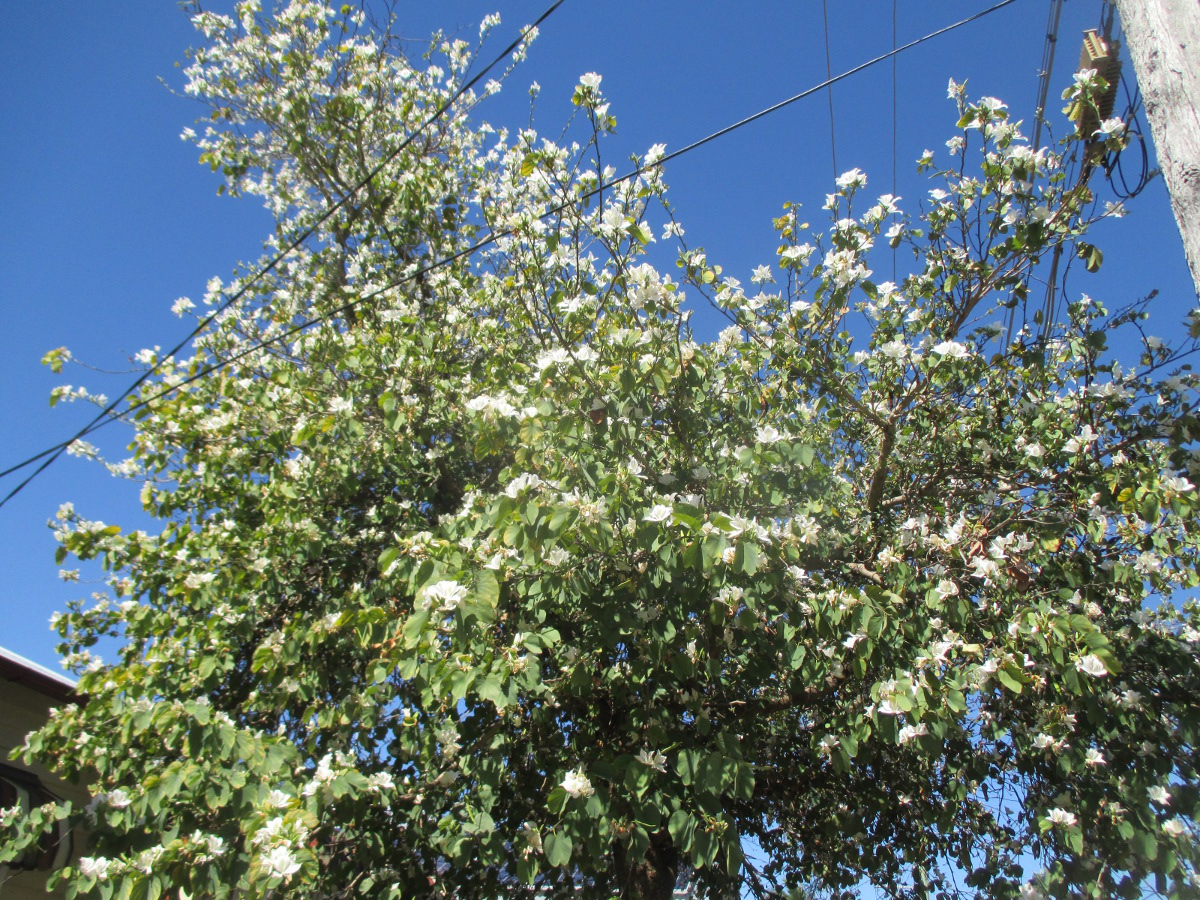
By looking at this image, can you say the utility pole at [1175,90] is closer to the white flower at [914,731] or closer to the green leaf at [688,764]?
the white flower at [914,731]

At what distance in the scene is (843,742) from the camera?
364cm

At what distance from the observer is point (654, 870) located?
501 cm

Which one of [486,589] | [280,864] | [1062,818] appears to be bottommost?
[280,864]

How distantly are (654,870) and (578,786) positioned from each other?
230cm

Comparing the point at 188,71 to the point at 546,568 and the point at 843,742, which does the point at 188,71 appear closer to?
the point at 546,568

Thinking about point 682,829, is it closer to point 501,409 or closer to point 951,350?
point 501,409

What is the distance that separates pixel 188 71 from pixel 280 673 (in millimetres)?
7184

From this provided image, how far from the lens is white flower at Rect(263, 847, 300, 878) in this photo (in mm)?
2850

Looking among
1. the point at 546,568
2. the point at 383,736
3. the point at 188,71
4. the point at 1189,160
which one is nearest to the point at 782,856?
the point at 383,736

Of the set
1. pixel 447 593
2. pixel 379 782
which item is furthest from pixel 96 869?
pixel 447 593

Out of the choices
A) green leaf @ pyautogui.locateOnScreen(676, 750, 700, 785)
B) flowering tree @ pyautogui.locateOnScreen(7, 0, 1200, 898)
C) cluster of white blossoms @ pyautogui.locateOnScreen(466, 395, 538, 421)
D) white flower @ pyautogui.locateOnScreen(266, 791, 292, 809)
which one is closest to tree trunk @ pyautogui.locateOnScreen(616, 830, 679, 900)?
flowering tree @ pyautogui.locateOnScreen(7, 0, 1200, 898)

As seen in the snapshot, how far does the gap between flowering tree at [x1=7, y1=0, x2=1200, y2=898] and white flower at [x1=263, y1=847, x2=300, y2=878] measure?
13 mm

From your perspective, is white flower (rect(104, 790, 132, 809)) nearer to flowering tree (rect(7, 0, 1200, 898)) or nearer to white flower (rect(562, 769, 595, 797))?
flowering tree (rect(7, 0, 1200, 898))

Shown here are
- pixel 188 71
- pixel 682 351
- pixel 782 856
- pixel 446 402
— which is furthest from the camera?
pixel 188 71
